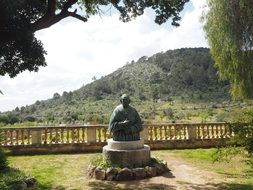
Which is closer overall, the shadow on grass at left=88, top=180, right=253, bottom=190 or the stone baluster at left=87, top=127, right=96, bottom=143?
the shadow on grass at left=88, top=180, right=253, bottom=190

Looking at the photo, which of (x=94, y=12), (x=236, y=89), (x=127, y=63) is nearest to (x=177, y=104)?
(x=127, y=63)

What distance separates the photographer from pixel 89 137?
18875 millimetres

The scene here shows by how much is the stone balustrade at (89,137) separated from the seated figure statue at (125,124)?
14.6 ft

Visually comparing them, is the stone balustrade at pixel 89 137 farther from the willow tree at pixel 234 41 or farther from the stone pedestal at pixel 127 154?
the stone pedestal at pixel 127 154

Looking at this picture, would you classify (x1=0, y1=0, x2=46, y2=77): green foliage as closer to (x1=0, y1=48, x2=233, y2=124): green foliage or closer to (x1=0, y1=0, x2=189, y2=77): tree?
(x1=0, y1=0, x2=189, y2=77): tree

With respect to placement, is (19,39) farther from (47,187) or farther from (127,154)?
(127,154)

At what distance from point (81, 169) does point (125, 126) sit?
2.31 meters

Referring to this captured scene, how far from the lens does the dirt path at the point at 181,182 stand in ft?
38.7

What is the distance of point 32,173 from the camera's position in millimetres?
14141

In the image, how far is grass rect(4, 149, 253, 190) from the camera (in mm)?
12156

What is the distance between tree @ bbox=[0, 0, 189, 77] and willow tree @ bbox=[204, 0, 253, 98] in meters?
7.41

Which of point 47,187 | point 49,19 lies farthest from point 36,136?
point 49,19

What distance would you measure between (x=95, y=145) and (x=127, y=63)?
350 feet

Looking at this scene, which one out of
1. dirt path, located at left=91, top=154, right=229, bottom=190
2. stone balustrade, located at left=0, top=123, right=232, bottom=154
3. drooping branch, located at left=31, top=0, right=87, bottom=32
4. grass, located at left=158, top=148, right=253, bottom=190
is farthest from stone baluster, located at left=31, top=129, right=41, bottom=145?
drooping branch, located at left=31, top=0, right=87, bottom=32
